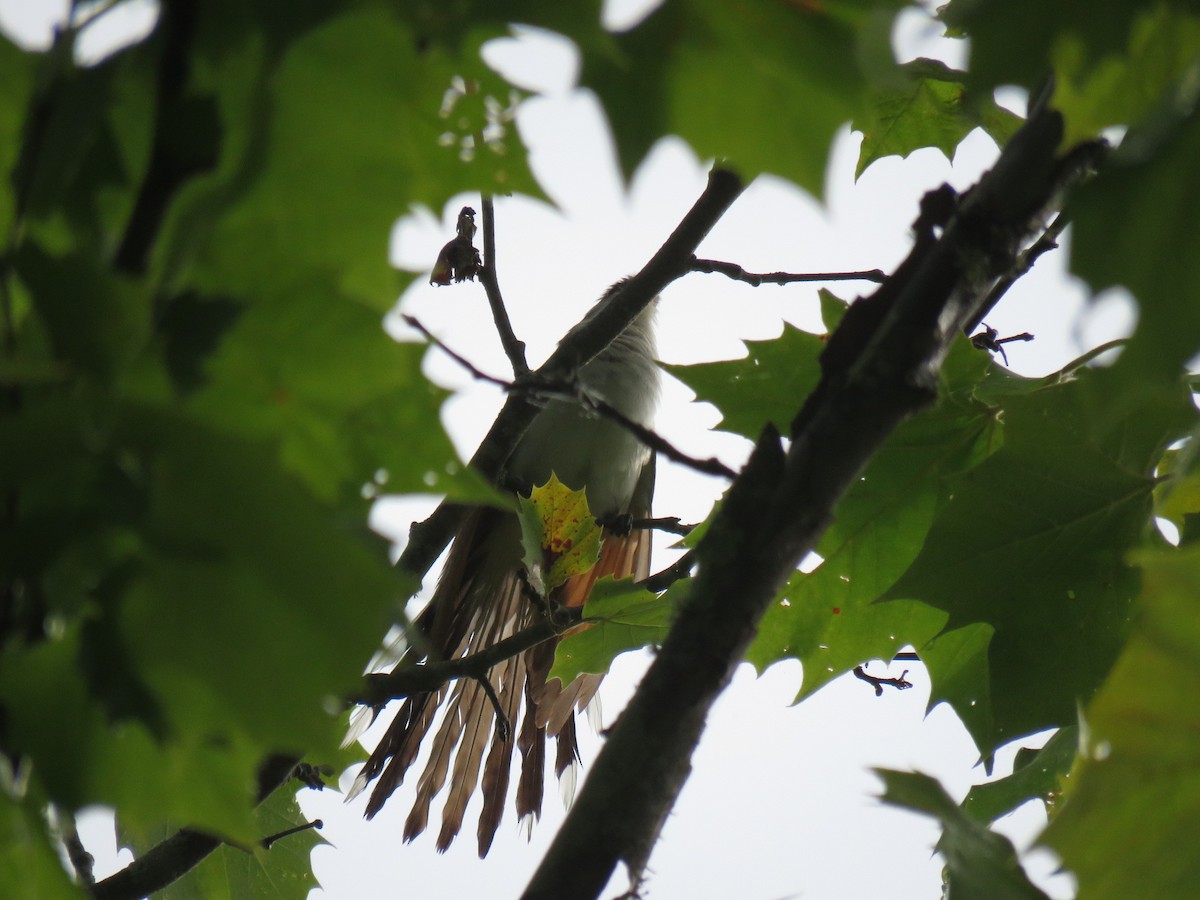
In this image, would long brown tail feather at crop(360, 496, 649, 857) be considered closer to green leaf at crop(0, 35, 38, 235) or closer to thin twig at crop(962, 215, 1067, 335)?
thin twig at crop(962, 215, 1067, 335)

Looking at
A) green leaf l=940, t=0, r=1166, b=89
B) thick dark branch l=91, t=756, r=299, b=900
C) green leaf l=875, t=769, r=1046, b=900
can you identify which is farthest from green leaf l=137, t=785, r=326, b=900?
green leaf l=940, t=0, r=1166, b=89

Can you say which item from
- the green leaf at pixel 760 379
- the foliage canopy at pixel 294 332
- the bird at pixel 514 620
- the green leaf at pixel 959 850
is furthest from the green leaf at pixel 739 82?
the bird at pixel 514 620

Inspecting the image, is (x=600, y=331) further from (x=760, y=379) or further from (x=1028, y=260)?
(x=1028, y=260)

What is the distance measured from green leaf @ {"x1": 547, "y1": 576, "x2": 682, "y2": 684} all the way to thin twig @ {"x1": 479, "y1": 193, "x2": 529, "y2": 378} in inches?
23.9

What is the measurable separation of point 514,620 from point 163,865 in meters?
2.30

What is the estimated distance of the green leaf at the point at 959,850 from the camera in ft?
3.76

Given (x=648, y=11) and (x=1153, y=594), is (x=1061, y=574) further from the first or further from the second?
(x=648, y=11)

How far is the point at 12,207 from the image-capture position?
0.86 metres

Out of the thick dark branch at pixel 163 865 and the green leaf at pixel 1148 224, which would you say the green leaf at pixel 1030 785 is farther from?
the green leaf at pixel 1148 224

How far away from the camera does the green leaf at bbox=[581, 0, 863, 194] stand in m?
0.87

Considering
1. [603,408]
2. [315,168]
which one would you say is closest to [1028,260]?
[603,408]

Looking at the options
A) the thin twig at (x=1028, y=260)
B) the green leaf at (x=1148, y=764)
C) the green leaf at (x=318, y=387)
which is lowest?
the green leaf at (x=1148, y=764)

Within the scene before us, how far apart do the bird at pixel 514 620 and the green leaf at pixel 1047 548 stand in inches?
29.7

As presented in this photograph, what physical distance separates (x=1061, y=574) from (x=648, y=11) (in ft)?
4.29
